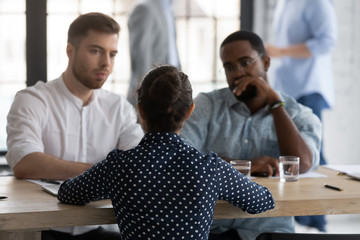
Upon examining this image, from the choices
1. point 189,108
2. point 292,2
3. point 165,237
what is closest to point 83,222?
point 165,237

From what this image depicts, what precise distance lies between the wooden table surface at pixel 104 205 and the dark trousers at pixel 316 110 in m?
1.62

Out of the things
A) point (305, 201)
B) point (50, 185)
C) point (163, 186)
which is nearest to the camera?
point (163, 186)

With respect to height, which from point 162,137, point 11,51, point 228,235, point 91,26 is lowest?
point 228,235

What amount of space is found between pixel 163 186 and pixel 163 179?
0.7 inches

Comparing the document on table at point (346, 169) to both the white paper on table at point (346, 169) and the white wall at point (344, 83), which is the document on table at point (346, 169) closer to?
the white paper on table at point (346, 169)

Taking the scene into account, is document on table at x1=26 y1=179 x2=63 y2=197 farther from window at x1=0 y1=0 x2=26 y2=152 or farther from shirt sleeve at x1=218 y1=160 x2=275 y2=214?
window at x1=0 y1=0 x2=26 y2=152

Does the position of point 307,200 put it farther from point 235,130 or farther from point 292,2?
point 292,2

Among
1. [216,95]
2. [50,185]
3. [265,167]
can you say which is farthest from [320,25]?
[50,185]

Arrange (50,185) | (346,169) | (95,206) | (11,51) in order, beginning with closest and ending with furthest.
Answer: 1. (95,206)
2. (50,185)
3. (346,169)
4. (11,51)

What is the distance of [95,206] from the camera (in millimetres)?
1637

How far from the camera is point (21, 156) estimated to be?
205 centimetres

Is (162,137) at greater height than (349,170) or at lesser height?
greater

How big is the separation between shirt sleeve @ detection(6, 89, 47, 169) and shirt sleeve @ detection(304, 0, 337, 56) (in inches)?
73.5

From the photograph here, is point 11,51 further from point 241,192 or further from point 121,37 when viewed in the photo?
point 241,192
